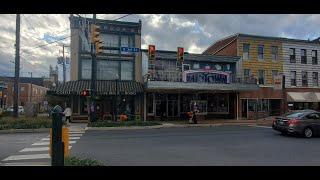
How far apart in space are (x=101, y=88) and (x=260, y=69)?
16.9 metres

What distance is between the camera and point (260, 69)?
38.5m

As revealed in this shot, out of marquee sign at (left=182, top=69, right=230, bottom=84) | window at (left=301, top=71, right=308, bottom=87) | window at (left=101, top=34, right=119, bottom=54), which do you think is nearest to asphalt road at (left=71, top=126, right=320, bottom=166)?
marquee sign at (left=182, top=69, right=230, bottom=84)

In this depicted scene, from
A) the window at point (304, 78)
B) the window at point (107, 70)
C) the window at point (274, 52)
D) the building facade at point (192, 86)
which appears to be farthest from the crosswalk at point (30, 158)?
the window at point (304, 78)

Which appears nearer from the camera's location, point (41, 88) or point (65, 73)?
point (65, 73)

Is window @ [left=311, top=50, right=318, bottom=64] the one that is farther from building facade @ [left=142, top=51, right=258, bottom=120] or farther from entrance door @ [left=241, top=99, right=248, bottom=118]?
entrance door @ [left=241, top=99, right=248, bottom=118]

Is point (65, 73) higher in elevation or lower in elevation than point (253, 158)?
higher

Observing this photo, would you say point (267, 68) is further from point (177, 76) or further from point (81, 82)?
point (81, 82)

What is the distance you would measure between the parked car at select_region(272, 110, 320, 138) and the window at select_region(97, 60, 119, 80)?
1707cm

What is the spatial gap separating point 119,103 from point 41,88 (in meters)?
72.5

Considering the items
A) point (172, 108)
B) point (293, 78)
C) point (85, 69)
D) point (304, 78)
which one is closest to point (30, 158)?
point (85, 69)

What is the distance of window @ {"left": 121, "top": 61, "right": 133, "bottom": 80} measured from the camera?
3387cm

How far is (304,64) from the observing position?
134 ft
